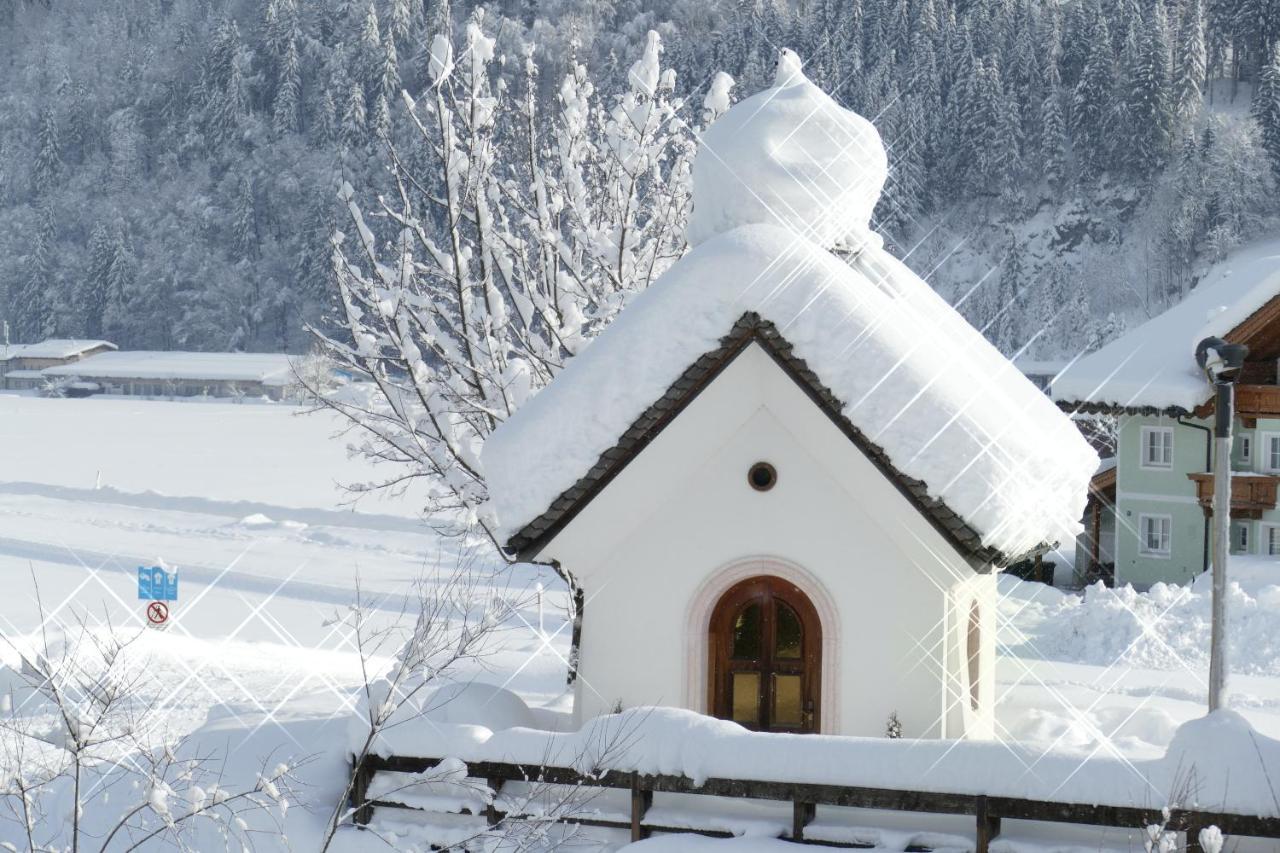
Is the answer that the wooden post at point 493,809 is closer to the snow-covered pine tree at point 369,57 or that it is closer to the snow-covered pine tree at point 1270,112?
the snow-covered pine tree at point 1270,112

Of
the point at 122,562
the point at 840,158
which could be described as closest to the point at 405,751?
the point at 840,158

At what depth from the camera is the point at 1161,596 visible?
25359 mm

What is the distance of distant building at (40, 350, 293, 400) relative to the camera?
106625 millimetres

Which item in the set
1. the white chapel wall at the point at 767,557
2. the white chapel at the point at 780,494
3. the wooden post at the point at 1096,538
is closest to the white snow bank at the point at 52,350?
the wooden post at the point at 1096,538

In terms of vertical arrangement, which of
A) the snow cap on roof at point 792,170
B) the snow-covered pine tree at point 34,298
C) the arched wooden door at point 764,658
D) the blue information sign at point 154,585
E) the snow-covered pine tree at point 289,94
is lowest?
the arched wooden door at point 764,658

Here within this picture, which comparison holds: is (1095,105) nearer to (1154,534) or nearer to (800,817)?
(1154,534)

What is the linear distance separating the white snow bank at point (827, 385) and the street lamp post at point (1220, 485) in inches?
44.0

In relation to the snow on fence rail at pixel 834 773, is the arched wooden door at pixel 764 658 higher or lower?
higher

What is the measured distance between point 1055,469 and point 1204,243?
104 m

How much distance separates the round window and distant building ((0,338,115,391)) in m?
118

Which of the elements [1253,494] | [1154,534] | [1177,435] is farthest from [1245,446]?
[1154,534]

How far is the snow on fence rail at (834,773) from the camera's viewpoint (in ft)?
29.4

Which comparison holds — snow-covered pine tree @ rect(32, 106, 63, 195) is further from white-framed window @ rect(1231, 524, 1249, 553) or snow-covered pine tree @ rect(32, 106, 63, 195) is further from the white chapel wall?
the white chapel wall

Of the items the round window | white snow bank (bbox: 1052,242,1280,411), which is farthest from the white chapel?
white snow bank (bbox: 1052,242,1280,411)
